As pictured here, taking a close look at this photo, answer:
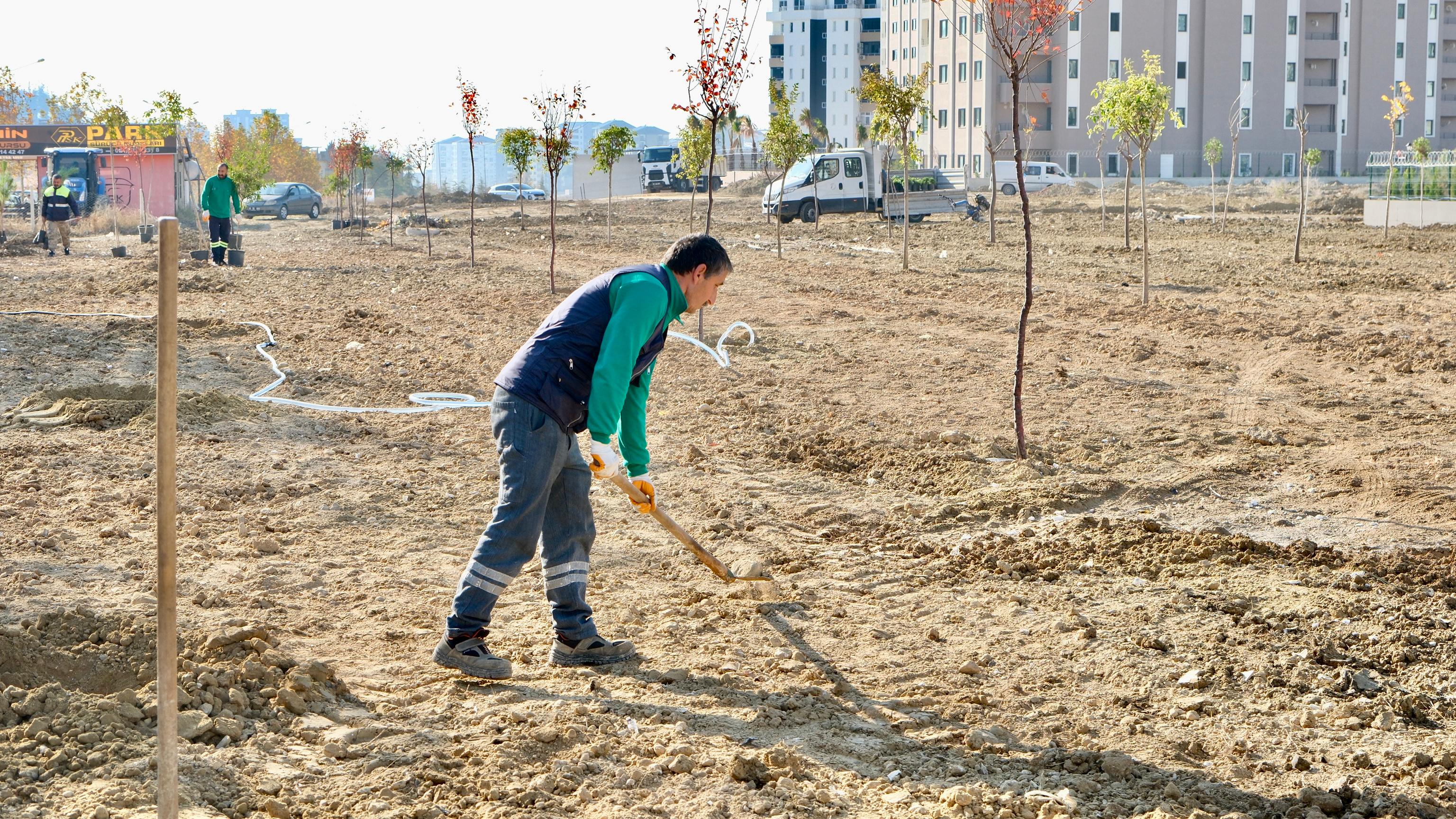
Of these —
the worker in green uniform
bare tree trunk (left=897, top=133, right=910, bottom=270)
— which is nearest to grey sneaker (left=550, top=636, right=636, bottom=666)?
bare tree trunk (left=897, top=133, right=910, bottom=270)

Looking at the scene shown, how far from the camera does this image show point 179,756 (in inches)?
132

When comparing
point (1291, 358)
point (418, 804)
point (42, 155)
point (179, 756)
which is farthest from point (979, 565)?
point (42, 155)

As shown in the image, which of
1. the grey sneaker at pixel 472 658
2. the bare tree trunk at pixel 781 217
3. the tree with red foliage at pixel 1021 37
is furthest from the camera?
the bare tree trunk at pixel 781 217

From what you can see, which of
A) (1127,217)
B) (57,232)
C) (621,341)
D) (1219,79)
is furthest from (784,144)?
(1219,79)

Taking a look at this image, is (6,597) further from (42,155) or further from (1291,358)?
(42,155)

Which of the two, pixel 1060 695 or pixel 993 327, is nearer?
pixel 1060 695

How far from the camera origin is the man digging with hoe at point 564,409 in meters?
3.93

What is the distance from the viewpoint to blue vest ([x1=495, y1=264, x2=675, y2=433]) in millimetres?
4016

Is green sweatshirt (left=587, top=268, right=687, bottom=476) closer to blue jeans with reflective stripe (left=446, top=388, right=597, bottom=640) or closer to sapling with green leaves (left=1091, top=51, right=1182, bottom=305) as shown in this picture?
blue jeans with reflective stripe (left=446, top=388, right=597, bottom=640)

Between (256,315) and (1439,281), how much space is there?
611 inches

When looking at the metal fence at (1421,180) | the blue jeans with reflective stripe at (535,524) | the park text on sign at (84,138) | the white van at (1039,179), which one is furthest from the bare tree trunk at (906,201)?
the white van at (1039,179)

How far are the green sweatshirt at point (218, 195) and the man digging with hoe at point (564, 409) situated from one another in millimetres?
16450

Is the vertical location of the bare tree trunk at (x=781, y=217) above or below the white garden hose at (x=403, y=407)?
above

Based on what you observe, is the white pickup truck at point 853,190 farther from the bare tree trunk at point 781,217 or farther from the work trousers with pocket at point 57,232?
the work trousers with pocket at point 57,232
